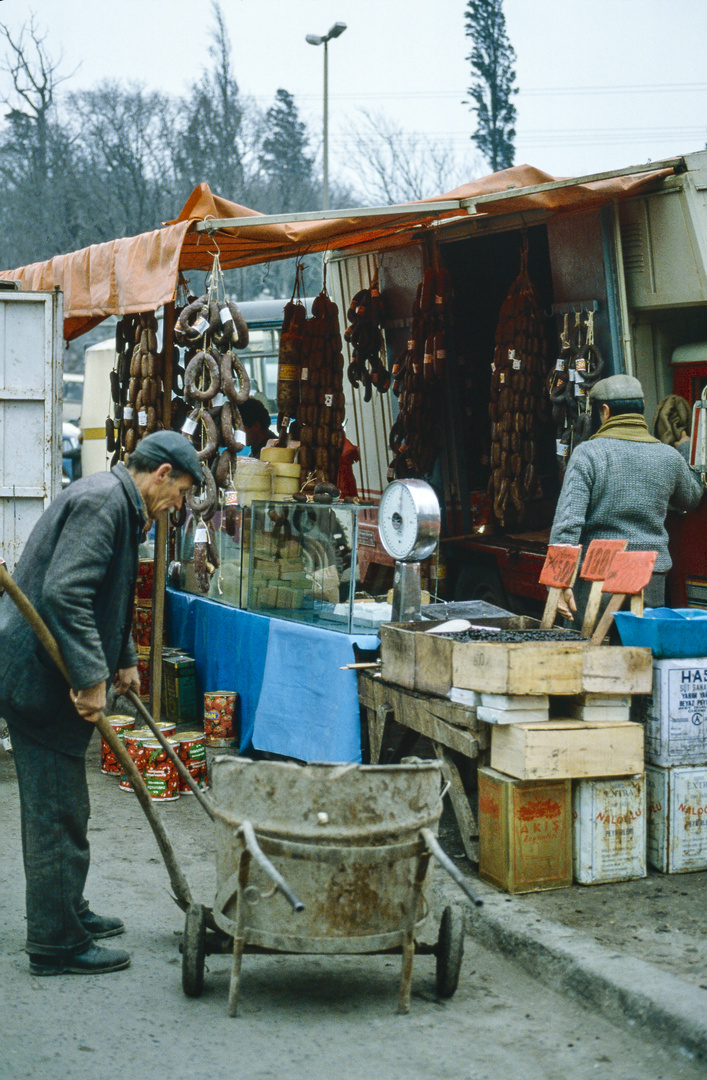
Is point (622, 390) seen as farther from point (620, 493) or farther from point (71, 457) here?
point (71, 457)

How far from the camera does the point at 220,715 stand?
21.1 ft

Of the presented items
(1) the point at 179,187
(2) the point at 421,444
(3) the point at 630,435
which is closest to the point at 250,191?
(1) the point at 179,187

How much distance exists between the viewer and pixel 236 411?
21.0 ft

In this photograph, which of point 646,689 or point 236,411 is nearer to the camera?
point 646,689

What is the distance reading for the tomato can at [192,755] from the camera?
238 inches

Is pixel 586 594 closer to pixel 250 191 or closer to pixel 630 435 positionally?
pixel 630 435

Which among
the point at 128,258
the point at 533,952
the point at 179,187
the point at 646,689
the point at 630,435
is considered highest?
the point at 179,187

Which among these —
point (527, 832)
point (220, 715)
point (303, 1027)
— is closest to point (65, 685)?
point (303, 1027)

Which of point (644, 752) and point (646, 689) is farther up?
point (646, 689)

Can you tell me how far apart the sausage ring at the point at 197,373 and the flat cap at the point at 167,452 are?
232 centimetres

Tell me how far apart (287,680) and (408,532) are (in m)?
1.29

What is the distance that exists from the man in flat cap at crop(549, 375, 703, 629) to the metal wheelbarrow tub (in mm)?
2368

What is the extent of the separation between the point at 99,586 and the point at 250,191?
3728 centimetres

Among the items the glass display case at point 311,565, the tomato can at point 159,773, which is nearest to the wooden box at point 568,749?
the glass display case at point 311,565
